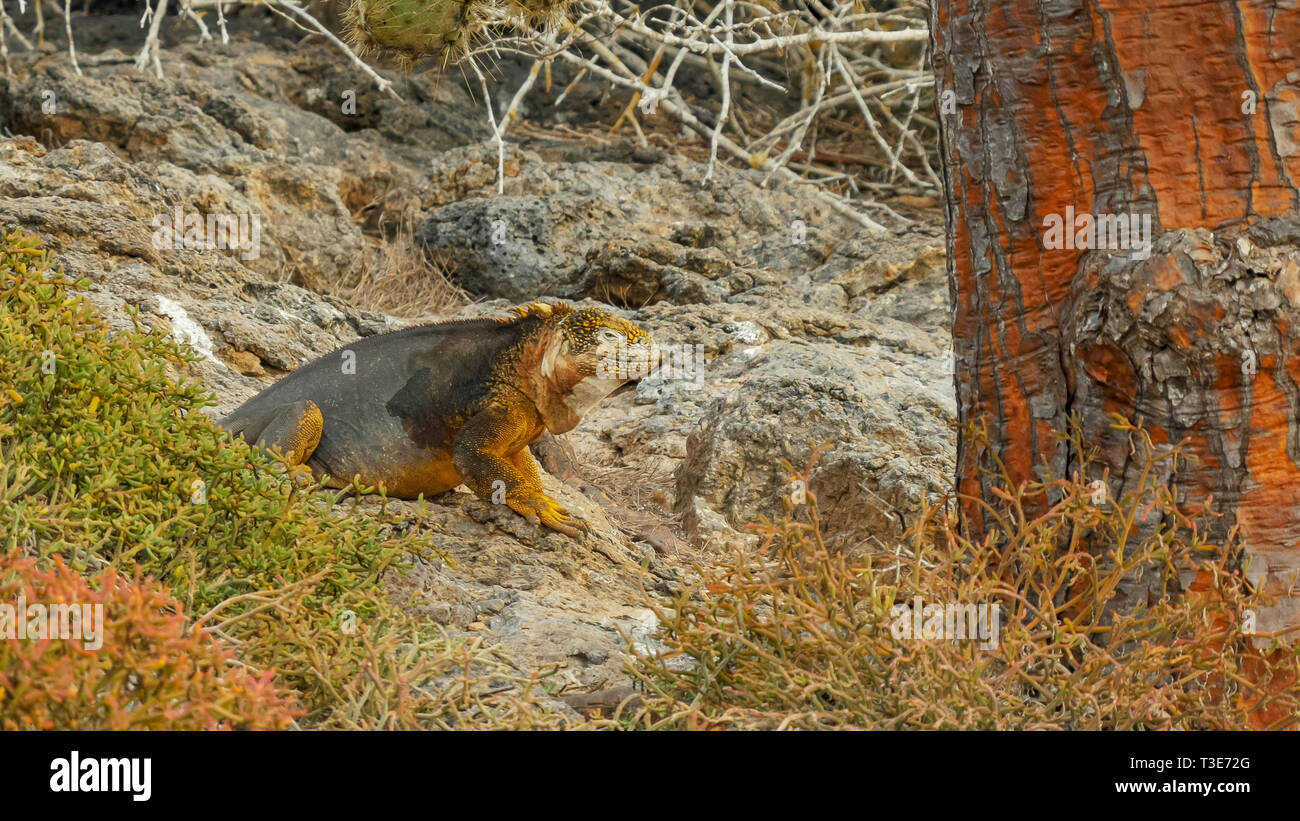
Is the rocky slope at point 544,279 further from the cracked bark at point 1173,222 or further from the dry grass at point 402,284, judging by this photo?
the cracked bark at point 1173,222

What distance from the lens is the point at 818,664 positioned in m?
3.10

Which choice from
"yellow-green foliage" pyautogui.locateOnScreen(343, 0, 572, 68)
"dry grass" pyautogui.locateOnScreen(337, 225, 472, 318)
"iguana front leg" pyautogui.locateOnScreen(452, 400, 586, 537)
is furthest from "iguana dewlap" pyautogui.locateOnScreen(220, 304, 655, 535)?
"dry grass" pyautogui.locateOnScreen(337, 225, 472, 318)

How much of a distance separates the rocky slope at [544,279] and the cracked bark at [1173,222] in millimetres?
1434

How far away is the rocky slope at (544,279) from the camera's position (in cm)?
478

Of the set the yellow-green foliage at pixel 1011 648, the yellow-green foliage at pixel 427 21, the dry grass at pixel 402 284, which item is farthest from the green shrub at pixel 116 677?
the dry grass at pixel 402 284

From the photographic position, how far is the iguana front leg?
4.69 meters

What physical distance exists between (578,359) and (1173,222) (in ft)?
6.75

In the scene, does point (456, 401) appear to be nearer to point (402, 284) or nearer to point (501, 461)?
point (501, 461)

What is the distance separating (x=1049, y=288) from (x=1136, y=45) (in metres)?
0.64

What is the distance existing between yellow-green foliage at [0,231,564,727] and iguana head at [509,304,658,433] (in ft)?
3.78

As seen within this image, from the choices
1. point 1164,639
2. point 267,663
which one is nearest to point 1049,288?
→ point 1164,639

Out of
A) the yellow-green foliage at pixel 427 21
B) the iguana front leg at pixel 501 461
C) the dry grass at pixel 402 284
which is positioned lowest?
the iguana front leg at pixel 501 461

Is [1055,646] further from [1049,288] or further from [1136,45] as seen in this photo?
[1136,45]

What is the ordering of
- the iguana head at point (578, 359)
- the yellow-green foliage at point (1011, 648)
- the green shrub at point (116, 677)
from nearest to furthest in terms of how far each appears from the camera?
the green shrub at point (116, 677) → the yellow-green foliage at point (1011, 648) → the iguana head at point (578, 359)
